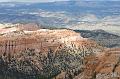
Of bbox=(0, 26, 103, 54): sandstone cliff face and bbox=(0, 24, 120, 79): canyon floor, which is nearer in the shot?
bbox=(0, 24, 120, 79): canyon floor

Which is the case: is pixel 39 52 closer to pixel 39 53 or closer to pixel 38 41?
pixel 39 53

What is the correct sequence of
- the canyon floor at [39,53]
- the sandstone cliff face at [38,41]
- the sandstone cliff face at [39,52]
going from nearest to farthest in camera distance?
the canyon floor at [39,53], the sandstone cliff face at [39,52], the sandstone cliff face at [38,41]

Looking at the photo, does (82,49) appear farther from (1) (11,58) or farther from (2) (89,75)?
(2) (89,75)

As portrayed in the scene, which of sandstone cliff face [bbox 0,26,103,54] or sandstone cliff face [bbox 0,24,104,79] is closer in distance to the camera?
sandstone cliff face [bbox 0,24,104,79]

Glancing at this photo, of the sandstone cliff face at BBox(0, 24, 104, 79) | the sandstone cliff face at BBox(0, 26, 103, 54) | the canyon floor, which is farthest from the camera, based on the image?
the sandstone cliff face at BBox(0, 26, 103, 54)

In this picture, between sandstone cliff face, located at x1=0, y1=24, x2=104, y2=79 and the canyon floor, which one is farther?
sandstone cliff face, located at x1=0, y1=24, x2=104, y2=79

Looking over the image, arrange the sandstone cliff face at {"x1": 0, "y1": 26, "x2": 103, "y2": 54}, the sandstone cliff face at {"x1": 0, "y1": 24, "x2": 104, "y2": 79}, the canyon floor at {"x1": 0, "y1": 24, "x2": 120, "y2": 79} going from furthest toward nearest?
1. the sandstone cliff face at {"x1": 0, "y1": 26, "x2": 103, "y2": 54}
2. the sandstone cliff face at {"x1": 0, "y1": 24, "x2": 104, "y2": 79}
3. the canyon floor at {"x1": 0, "y1": 24, "x2": 120, "y2": 79}

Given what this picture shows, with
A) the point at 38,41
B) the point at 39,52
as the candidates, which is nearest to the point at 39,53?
the point at 39,52

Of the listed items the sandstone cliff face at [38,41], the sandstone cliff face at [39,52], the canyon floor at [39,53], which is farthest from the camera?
the sandstone cliff face at [38,41]

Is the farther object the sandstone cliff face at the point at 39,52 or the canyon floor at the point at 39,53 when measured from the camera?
the sandstone cliff face at the point at 39,52

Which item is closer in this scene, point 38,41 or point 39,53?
point 39,53

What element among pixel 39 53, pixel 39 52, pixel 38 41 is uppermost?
pixel 38 41

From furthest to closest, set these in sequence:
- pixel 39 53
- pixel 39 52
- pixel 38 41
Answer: pixel 38 41
pixel 39 52
pixel 39 53
